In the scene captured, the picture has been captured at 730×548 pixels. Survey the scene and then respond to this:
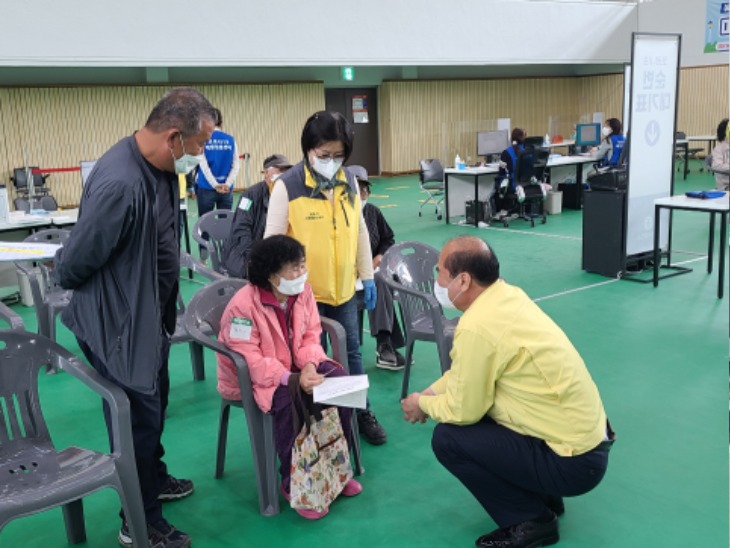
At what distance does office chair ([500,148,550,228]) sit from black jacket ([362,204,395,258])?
5.51 m

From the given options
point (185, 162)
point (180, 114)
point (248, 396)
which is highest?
point (180, 114)

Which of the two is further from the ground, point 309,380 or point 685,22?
point 685,22

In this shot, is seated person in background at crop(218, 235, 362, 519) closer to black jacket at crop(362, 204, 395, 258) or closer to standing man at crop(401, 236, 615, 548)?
standing man at crop(401, 236, 615, 548)

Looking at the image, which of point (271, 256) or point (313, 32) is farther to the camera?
point (313, 32)

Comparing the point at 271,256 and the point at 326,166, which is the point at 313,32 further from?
the point at 271,256

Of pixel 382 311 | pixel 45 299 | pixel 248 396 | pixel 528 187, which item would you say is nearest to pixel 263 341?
pixel 248 396

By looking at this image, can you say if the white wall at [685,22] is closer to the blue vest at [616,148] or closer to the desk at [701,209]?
the blue vest at [616,148]

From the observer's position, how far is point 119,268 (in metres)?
2.29

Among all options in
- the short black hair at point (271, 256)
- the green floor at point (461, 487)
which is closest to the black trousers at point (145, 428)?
the green floor at point (461, 487)

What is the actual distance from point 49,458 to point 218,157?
5.27 meters

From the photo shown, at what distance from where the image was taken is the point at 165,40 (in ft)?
36.7

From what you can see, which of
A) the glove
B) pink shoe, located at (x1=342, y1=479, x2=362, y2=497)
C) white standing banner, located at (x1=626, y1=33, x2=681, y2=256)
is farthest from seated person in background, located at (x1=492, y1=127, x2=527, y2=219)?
pink shoe, located at (x1=342, y1=479, x2=362, y2=497)

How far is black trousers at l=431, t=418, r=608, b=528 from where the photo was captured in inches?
95.0

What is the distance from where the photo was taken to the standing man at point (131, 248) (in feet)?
7.23
